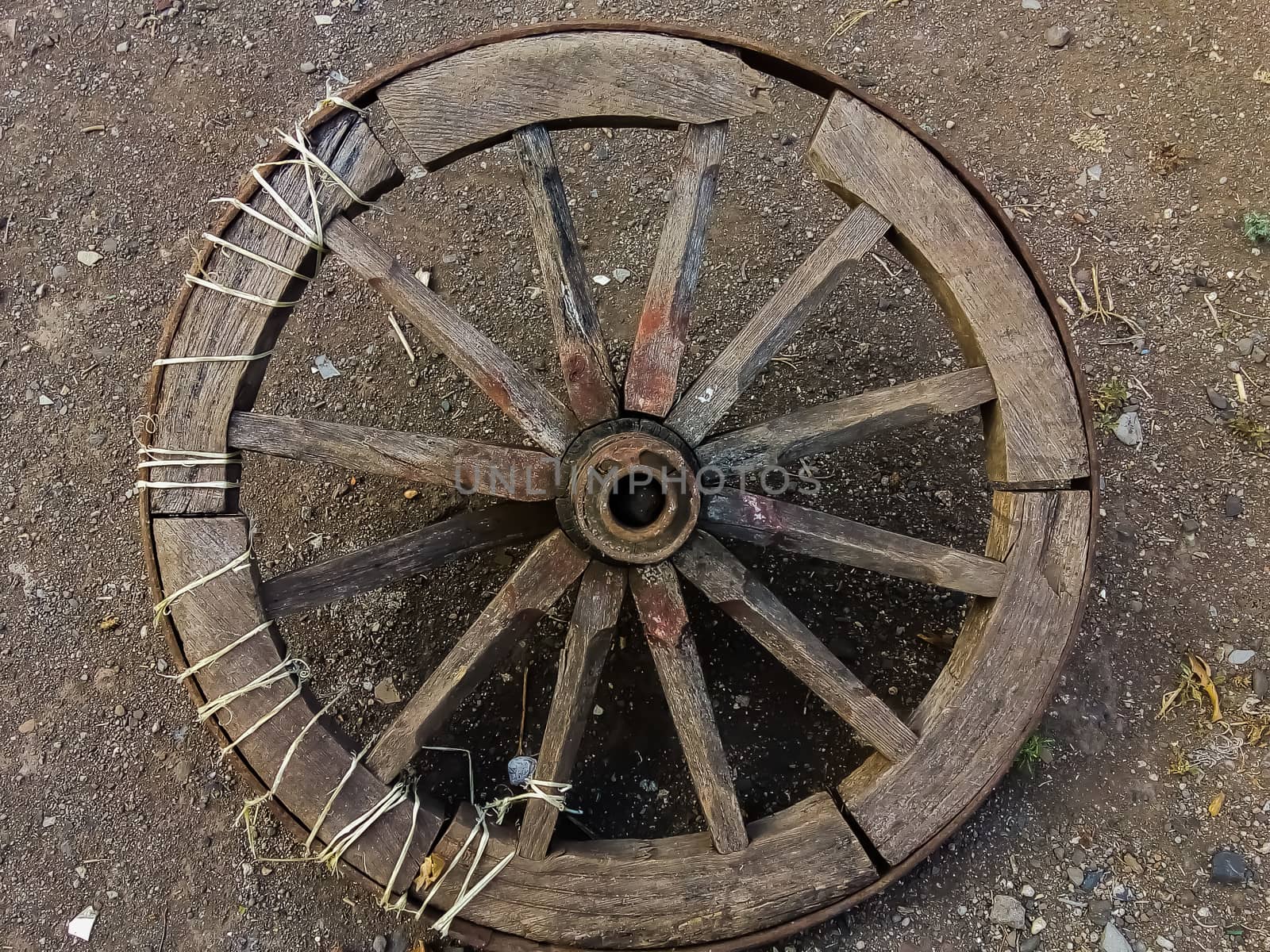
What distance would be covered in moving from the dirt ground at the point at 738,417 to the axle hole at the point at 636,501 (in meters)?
0.82

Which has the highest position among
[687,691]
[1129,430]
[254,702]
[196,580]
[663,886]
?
[196,580]

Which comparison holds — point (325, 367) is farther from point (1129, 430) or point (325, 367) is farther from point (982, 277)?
point (1129, 430)

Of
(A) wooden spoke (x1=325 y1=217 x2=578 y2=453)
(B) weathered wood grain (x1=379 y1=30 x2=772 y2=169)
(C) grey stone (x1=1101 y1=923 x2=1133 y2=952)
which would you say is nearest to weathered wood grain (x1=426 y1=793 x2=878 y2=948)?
(A) wooden spoke (x1=325 y1=217 x2=578 y2=453)

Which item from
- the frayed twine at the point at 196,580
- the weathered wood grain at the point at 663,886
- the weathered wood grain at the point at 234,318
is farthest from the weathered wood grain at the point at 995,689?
the weathered wood grain at the point at 234,318

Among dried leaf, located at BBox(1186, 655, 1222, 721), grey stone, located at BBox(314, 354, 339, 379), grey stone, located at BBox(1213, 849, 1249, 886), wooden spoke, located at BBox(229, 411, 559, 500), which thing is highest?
wooden spoke, located at BBox(229, 411, 559, 500)

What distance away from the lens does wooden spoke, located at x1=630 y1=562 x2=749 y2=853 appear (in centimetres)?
159

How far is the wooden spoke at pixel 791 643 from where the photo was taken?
1607 mm

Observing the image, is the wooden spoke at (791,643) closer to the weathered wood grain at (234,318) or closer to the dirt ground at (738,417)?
the dirt ground at (738,417)

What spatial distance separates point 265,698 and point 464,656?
40 cm

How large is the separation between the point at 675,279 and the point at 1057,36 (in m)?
2.02

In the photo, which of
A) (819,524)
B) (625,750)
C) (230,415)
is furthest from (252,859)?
(819,524)

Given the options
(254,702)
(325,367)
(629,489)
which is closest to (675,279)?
(629,489)

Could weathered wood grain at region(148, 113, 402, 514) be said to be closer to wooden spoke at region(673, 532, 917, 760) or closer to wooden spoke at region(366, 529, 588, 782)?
wooden spoke at region(366, 529, 588, 782)

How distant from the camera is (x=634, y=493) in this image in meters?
1.57
